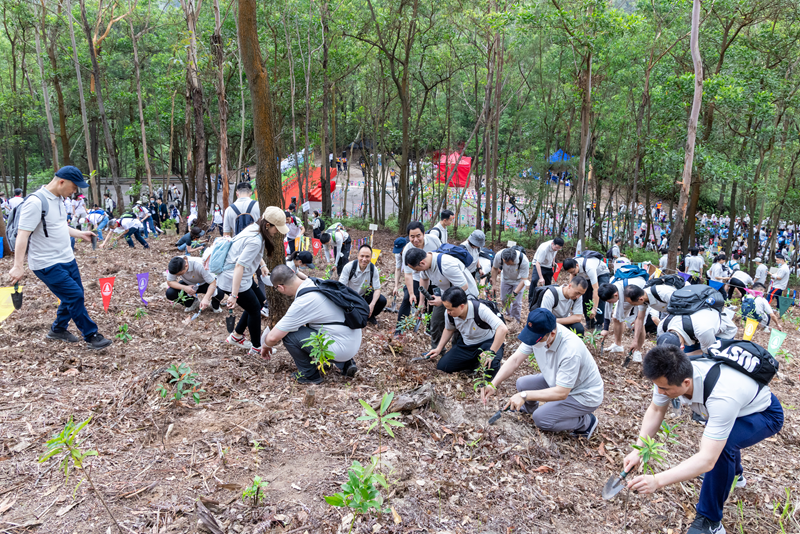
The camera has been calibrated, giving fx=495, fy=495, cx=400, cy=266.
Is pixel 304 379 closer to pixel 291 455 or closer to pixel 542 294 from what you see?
pixel 291 455

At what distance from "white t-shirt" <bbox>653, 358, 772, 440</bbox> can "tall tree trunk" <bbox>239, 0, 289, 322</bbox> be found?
412 cm

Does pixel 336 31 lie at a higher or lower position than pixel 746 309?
higher

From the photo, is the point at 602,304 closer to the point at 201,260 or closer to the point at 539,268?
the point at 539,268

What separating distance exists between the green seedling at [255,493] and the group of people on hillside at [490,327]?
55.9 inches

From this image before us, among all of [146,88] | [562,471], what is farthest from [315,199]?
[562,471]

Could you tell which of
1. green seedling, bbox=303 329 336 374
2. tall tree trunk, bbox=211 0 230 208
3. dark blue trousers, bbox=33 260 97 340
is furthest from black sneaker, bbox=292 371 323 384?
tall tree trunk, bbox=211 0 230 208

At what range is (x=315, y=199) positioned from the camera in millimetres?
27812

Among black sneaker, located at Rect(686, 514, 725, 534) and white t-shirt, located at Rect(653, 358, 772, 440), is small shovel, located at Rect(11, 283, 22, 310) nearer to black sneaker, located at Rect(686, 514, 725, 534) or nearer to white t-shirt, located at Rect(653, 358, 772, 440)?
white t-shirt, located at Rect(653, 358, 772, 440)

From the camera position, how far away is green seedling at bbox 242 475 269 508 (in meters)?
2.83

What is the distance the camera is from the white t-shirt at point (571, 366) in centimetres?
395

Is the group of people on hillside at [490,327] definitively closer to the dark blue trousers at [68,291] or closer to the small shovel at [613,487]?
the dark blue trousers at [68,291]

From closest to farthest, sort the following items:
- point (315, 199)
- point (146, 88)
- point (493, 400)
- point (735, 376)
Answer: point (735, 376)
point (493, 400)
point (146, 88)
point (315, 199)

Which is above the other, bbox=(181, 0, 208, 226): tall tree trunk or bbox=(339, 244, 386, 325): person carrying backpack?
bbox=(181, 0, 208, 226): tall tree trunk

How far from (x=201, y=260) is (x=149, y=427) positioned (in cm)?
411
